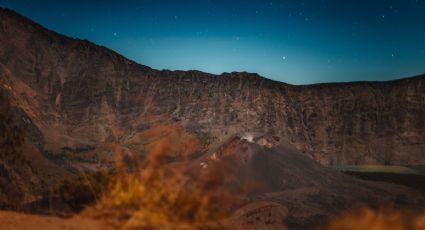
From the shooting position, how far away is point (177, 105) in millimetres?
58844

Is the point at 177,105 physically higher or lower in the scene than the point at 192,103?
lower

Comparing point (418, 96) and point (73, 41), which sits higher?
point (73, 41)

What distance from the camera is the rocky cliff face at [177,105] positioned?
4791cm

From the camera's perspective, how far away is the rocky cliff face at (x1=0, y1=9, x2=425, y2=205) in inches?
1886

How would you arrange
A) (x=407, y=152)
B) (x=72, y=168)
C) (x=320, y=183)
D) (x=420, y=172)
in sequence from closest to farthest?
1. (x=320, y=183)
2. (x=72, y=168)
3. (x=420, y=172)
4. (x=407, y=152)

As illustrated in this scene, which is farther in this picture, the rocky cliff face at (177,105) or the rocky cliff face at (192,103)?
the rocky cliff face at (192,103)

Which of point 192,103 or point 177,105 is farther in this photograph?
point 192,103

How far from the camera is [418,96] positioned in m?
65.0

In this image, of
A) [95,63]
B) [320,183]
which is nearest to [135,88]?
[95,63]

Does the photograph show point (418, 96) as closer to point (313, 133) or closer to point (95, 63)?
point (313, 133)

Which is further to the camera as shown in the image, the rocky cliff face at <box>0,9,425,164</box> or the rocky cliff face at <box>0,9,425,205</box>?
the rocky cliff face at <box>0,9,425,164</box>

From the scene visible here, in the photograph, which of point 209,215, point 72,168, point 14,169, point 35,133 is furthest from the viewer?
point 35,133

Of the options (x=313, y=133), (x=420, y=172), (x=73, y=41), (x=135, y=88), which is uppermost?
(x=73, y=41)

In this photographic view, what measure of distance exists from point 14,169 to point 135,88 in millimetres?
34145
